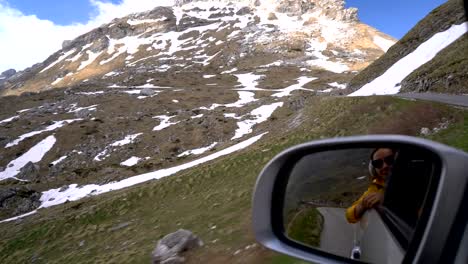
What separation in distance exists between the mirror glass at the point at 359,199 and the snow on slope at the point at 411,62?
108ft

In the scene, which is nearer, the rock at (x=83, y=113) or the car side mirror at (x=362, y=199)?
the car side mirror at (x=362, y=199)

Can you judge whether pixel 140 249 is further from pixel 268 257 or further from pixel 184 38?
pixel 184 38

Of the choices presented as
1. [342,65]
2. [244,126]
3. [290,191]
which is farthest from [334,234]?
[342,65]

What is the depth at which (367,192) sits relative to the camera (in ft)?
9.52

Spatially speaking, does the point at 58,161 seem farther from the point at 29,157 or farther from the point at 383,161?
the point at 383,161

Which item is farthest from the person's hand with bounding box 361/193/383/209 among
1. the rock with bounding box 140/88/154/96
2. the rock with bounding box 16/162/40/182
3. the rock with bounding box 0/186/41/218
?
the rock with bounding box 140/88/154/96

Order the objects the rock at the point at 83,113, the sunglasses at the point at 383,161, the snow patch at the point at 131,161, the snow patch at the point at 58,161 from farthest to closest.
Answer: the rock at the point at 83,113, the snow patch at the point at 58,161, the snow patch at the point at 131,161, the sunglasses at the point at 383,161

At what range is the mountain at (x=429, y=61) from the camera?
2806 centimetres

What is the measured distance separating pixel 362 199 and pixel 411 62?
38.6 meters

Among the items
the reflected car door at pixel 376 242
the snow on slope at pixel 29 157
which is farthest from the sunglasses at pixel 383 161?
the snow on slope at pixel 29 157

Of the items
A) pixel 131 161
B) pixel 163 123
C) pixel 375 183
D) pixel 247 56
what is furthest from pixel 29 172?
pixel 247 56

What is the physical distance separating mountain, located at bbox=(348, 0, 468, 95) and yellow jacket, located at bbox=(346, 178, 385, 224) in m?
26.1

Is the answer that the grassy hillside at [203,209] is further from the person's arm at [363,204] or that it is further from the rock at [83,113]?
the rock at [83,113]

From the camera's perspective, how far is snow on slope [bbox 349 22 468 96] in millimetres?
35844
